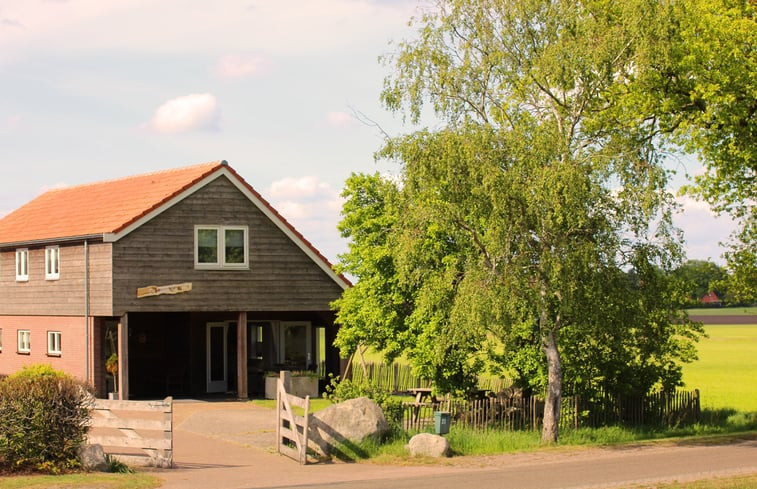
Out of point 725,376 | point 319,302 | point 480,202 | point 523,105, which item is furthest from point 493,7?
point 725,376

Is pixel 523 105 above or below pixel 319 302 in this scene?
above

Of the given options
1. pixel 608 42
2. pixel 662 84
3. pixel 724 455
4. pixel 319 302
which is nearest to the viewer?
pixel 724 455

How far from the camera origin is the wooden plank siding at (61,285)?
3331 cm

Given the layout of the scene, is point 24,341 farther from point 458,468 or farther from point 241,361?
point 458,468

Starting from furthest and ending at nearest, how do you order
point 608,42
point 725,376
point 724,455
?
point 725,376, point 608,42, point 724,455

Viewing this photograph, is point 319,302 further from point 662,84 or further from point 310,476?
A: point 310,476

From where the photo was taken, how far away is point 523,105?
2552cm

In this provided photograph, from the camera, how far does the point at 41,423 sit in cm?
1766

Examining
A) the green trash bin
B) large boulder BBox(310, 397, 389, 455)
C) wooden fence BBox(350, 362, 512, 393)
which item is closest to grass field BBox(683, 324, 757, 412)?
wooden fence BBox(350, 362, 512, 393)

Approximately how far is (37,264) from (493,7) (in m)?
21.4

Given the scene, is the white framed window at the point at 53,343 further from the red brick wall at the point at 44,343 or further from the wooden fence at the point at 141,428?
the wooden fence at the point at 141,428

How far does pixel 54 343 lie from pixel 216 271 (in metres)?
7.40

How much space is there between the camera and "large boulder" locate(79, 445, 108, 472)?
17875mm

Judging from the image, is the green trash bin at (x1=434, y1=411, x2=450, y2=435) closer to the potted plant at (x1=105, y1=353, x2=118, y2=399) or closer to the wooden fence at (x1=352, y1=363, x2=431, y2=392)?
the potted plant at (x1=105, y1=353, x2=118, y2=399)
